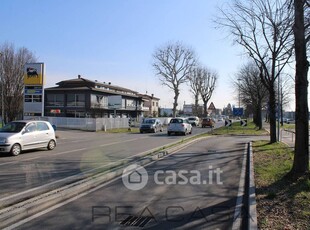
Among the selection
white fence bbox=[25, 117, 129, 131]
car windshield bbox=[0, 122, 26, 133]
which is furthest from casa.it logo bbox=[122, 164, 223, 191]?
white fence bbox=[25, 117, 129, 131]

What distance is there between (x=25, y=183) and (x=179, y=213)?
4428mm

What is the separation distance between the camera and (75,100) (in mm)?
69938

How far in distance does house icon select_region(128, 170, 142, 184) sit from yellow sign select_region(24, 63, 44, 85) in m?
21.8

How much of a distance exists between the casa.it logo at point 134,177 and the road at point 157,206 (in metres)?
0.15

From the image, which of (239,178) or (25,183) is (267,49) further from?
(25,183)

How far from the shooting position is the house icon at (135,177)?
9.95 metres

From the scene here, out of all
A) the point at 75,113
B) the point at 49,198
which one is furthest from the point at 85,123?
the point at 49,198

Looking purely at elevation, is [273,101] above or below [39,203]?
above

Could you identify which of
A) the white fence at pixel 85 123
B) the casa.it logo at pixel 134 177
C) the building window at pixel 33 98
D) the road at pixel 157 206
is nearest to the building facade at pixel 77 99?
the white fence at pixel 85 123

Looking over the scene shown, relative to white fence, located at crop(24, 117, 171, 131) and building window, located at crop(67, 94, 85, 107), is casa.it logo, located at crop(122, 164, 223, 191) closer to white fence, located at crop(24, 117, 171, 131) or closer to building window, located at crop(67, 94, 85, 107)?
white fence, located at crop(24, 117, 171, 131)

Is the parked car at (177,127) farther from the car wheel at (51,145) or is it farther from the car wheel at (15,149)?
the car wheel at (15,149)

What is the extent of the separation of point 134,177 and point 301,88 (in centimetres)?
515

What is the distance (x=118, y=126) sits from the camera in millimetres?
50031

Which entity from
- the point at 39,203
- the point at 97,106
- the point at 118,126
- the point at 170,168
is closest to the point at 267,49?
the point at 170,168
